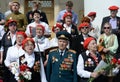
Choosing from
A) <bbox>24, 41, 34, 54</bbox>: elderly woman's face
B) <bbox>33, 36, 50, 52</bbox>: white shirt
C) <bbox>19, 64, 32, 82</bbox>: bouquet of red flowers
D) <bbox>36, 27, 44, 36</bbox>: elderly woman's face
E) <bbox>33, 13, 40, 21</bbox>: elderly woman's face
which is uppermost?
<bbox>33, 13, 40, 21</bbox>: elderly woman's face

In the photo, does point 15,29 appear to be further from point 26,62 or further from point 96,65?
A: point 96,65

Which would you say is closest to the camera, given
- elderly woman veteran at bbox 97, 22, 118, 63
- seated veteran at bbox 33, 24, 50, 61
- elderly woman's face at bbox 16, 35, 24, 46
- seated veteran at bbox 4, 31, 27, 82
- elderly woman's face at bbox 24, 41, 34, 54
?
elderly woman's face at bbox 24, 41, 34, 54

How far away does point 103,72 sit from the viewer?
9227 mm

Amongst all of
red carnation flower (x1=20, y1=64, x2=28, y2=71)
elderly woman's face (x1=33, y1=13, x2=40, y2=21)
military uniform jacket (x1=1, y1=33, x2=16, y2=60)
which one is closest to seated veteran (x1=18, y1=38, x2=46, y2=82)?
red carnation flower (x1=20, y1=64, x2=28, y2=71)

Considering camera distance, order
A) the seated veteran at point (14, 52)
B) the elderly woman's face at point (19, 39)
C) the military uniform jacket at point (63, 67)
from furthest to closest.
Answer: the elderly woman's face at point (19, 39) → the seated veteran at point (14, 52) → the military uniform jacket at point (63, 67)

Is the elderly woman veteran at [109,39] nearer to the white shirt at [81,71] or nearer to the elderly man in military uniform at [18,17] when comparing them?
the white shirt at [81,71]

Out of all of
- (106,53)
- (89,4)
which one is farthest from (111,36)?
(89,4)

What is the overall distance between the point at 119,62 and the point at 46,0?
9.65 m

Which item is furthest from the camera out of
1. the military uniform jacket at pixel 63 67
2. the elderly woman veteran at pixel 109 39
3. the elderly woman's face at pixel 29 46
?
the elderly woman veteran at pixel 109 39

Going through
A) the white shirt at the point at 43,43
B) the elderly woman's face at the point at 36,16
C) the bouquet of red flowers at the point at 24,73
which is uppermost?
the elderly woman's face at the point at 36,16

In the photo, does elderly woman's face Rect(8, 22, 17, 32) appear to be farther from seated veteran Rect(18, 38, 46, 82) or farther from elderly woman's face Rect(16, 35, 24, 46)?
seated veteran Rect(18, 38, 46, 82)

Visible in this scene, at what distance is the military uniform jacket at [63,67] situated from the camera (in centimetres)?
923

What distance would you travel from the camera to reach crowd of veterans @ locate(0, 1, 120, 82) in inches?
365

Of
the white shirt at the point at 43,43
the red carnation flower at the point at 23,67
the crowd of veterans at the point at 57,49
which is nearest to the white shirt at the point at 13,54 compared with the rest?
the crowd of veterans at the point at 57,49
